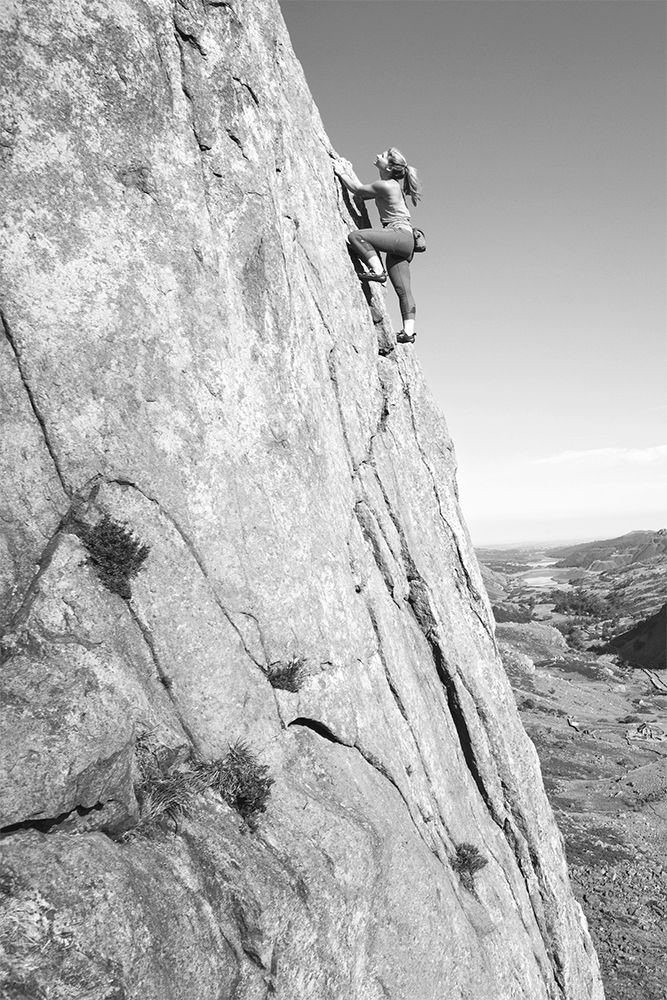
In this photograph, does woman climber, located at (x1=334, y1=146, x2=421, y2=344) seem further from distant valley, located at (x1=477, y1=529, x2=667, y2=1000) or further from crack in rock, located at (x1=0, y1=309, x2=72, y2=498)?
distant valley, located at (x1=477, y1=529, x2=667, y2=1000)

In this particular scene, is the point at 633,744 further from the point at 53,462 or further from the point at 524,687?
the point at 53,462

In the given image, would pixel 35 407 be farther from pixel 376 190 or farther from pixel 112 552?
pixel 376 190

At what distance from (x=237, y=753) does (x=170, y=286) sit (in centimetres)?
828

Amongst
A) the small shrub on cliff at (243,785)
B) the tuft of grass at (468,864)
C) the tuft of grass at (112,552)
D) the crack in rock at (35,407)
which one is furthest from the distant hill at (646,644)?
the crack in rock at (35,407)

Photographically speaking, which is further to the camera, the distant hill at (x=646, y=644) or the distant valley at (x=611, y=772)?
the distant hill at (x=646, y=644)

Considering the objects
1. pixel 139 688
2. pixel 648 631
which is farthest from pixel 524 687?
pixel 139 688

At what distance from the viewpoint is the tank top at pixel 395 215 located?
661 inches

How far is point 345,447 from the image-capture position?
14.5 metres

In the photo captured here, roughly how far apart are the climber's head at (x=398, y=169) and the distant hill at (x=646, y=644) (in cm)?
10124

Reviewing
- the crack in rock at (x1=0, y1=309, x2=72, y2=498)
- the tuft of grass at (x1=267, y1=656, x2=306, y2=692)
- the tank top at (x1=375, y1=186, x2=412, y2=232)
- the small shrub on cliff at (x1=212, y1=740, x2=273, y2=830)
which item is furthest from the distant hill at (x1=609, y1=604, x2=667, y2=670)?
the crack in rock at (x1=0, y1=309, x2=72, y2=498)

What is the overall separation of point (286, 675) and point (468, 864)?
758cm

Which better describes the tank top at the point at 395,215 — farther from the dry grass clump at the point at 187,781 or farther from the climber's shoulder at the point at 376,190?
the dry grass clump at the point at 187,781

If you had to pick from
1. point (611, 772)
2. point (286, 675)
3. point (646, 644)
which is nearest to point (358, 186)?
point (286, 675)

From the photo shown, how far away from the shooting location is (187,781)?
8.74m
